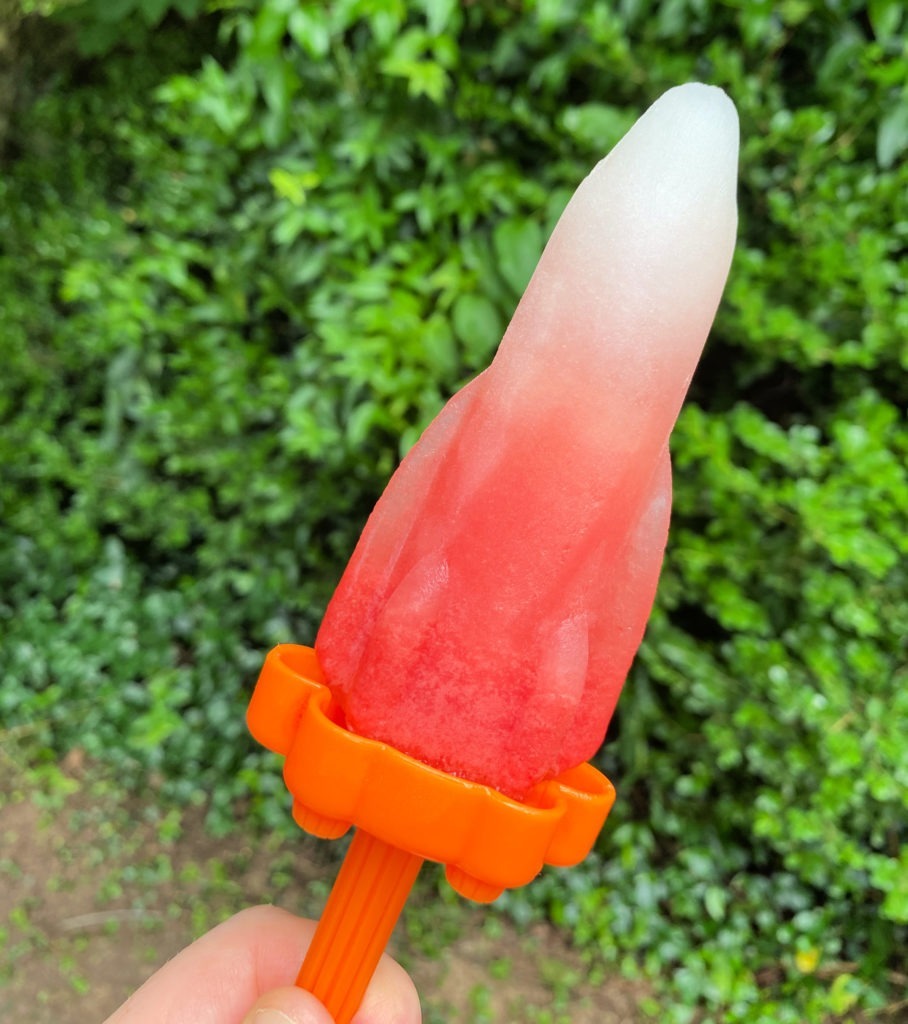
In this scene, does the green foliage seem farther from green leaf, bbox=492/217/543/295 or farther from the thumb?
the thumb

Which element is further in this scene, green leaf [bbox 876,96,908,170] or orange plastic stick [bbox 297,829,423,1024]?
green leaf [bbox 876,96,908,170]

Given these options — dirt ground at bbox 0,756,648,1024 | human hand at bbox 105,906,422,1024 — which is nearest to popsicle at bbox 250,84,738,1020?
human hand at bbox 105,906,422,1024

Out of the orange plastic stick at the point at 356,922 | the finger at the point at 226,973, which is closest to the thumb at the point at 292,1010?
the orange plastic stick at the point at 356,922

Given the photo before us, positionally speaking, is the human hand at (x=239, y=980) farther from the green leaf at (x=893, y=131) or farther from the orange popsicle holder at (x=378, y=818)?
the green leaf at (x=893, y=131)

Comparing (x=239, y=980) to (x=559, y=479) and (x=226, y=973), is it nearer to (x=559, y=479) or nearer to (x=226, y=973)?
(x=226, y=973)

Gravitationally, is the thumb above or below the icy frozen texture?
below

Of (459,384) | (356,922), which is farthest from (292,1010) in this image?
(459,384)
